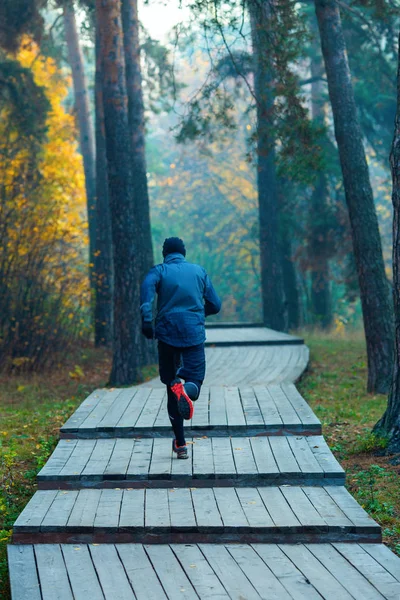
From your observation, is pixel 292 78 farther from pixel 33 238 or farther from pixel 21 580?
pixel 21 580

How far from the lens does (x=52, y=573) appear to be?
527cm

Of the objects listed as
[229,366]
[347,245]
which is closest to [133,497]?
[229,366]

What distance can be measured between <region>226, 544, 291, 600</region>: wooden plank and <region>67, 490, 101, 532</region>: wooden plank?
1066 mm

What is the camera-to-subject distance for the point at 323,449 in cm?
779

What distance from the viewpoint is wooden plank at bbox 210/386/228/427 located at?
28.4 ft

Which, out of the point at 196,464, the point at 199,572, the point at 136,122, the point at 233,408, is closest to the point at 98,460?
the point at 196,464

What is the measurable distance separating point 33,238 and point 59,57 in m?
15.7

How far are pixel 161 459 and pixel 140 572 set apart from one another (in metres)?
2.37

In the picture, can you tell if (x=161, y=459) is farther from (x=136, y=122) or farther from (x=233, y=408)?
(x=136, y=122)

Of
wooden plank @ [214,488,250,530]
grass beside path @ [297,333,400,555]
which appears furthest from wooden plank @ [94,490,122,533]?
grass beside path @ [297,333,400,555]

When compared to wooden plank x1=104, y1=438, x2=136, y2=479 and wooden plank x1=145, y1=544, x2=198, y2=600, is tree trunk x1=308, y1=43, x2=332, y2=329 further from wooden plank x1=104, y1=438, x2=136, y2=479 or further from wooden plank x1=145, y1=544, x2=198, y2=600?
wooden plank x1=145, y1=544, x2=198, y2=600

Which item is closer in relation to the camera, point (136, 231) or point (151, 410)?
point (151, 410)

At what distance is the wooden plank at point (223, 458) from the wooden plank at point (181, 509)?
357 mm

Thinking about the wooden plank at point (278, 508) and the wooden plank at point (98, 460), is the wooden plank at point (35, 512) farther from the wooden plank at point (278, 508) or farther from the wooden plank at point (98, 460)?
the wooden plank at point (278, 508)
